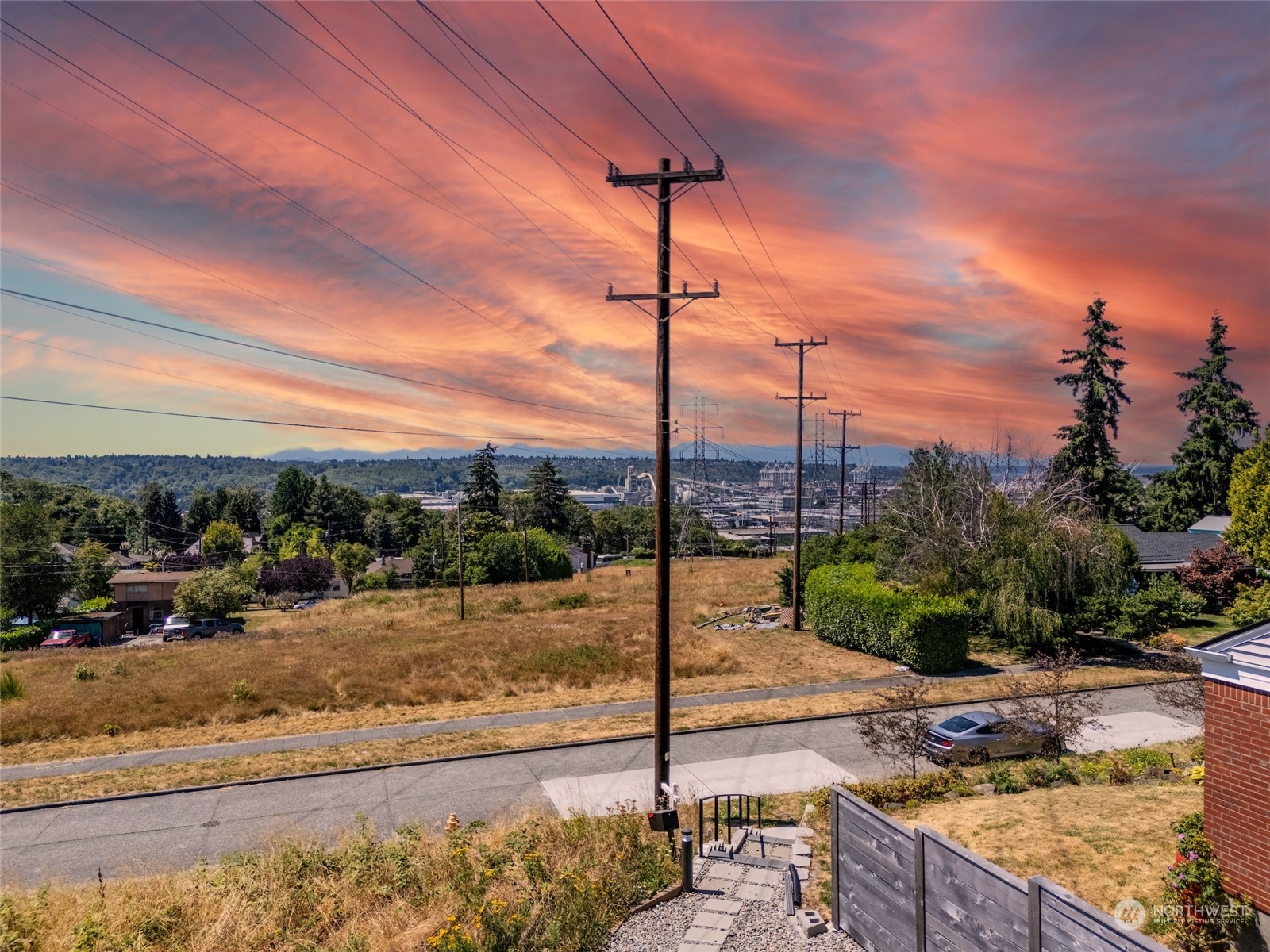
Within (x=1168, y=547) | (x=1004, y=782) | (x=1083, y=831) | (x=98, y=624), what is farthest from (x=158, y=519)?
(x=1083, y=831)

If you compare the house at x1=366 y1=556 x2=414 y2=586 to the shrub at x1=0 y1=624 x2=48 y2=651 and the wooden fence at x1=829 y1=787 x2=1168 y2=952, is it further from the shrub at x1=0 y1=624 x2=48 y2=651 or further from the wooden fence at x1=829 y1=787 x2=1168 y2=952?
the wooden fence at x1=829 y1=787 x2=1168 y2=952

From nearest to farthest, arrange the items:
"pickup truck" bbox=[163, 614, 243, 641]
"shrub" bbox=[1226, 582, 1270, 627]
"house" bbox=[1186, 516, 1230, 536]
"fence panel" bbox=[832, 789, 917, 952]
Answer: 1. "fence panel" bbox=[832, 789, 917, 952]
2. "shrub" bbox=[1226, 582, 1270, 627]
3. "house" bbox=[1186, 516, 1230, 536]
4. "pickup truck" bbox=[163, 614, 243, 641]

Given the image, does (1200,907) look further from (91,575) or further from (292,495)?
(292,495)

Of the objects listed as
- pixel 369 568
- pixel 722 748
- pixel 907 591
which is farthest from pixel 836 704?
pixel 369 568

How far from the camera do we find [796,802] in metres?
16.0

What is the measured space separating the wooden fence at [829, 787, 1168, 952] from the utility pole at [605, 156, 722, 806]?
5455 millimetres

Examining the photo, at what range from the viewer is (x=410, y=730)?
23.5 m

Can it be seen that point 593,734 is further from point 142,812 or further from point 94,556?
point 94,556

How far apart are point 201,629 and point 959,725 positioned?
54835mm

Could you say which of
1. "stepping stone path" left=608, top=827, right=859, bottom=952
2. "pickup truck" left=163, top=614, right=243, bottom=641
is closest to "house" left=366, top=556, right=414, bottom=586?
"pickup truck" left=163, top=614, right=243, bottom=641

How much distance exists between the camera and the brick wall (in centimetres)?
941

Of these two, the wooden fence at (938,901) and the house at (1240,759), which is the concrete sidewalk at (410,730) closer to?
the wooden fence at (938,901)

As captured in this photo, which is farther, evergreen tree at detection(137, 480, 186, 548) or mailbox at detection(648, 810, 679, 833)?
evergreen tree at detection(137, 480, 186, 548)

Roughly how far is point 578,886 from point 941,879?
5.03 metres
